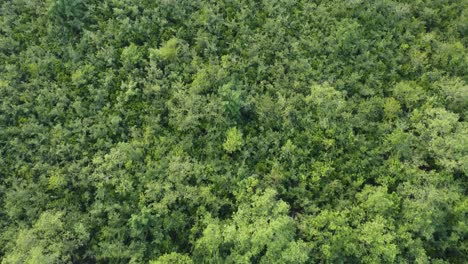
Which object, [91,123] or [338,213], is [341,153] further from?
[91,123]

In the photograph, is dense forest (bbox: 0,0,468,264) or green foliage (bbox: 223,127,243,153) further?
green foliage (bbox: 223,127,243,153)

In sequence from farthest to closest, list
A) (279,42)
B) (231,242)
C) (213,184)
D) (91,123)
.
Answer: (279,42) → (91,123) → (213,184) → (231,242)

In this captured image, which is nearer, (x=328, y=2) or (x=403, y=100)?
(x=403, y=100)

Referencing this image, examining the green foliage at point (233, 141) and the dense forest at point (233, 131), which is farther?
the green foliage at point (233, 141)

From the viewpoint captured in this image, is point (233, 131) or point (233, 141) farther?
point (233, 131)

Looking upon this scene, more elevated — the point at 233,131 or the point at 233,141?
the point at 233,131

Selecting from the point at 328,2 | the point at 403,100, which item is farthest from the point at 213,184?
the point at 328,2

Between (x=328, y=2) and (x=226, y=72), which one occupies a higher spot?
(x=328, y=2)

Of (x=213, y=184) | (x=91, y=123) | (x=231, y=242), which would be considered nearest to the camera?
(x=231, y=242)
